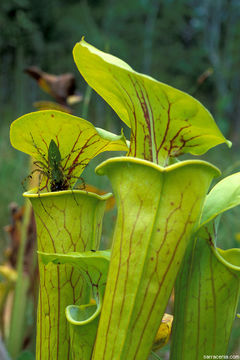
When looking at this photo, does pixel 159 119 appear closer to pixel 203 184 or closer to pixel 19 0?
pixel 203 184

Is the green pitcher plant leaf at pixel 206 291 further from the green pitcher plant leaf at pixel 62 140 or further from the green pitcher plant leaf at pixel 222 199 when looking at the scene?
the green pitcher plant leaf at pixel 62 140

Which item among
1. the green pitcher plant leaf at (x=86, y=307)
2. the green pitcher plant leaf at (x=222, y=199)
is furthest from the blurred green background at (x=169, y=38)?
the green pitcher plant leaf at (x=86, y=307)

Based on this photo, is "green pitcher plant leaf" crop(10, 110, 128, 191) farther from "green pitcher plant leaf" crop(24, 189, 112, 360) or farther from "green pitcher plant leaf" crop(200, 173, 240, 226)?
"green pitcher plant leaf" crop(200, 173, 240, 226)

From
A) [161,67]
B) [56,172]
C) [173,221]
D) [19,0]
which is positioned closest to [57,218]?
[56,172]

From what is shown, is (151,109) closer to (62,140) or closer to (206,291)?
(62,140)

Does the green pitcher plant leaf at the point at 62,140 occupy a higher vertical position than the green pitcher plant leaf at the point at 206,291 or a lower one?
higher

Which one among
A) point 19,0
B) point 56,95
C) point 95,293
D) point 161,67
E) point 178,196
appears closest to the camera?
point 178,196
